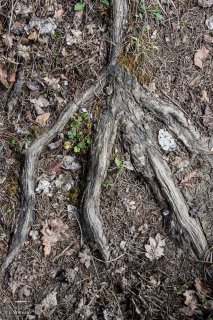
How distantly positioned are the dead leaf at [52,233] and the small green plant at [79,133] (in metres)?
0.85

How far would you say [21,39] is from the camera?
449 centimetres

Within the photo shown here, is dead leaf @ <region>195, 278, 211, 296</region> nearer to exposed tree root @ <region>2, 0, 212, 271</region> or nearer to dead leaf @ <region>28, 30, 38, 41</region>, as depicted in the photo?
exposed tree root @ <region>2, 0, 212, 271</region>

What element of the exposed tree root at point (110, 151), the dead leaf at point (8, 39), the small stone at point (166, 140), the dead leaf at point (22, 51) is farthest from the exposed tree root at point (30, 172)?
the dead leaf at point (8, 39)

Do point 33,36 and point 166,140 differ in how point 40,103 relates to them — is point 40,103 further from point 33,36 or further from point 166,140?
point 166,140

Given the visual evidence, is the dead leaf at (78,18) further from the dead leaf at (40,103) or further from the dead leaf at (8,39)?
the dead leaf at (40,103)

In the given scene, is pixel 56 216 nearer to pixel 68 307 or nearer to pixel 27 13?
pixel 68 307

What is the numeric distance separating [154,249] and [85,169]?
119 cm

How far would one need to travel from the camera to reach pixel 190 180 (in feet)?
14.4

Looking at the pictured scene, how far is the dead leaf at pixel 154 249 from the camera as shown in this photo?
425cm

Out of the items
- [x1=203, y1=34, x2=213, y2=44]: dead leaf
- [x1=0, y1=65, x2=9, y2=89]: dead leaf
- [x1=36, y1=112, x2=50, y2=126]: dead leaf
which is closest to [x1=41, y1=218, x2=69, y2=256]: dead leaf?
[x1=36, y1=112, x2=50, y2=126]: dead leaf

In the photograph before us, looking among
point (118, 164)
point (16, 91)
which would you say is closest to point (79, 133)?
point (118, 164)

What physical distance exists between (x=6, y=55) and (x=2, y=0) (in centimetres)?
64

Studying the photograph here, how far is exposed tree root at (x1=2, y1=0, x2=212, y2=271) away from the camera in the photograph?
4.26 meters

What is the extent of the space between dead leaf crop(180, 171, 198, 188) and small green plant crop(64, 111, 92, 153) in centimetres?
116
